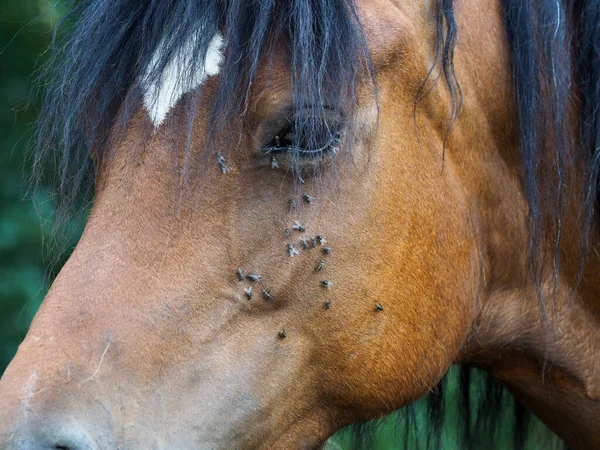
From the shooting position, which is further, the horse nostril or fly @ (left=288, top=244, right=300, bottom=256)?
fly @ (left=288, top=244, right=300, bottom=256)

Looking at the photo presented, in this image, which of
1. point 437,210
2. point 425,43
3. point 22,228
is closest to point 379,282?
point 437,210

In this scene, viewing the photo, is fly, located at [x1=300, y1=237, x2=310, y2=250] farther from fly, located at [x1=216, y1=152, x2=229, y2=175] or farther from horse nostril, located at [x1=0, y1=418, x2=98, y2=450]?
horse nostril, located at [x1=0, y1=418, x2=98, y2=450]

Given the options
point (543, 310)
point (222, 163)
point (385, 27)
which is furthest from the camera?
point (543, 310)

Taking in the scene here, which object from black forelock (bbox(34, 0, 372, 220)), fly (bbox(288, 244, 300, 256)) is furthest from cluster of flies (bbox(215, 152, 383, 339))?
black forelock (bbox(34, 0, 372, 220))

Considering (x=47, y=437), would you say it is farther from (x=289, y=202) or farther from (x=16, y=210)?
(x=16, y=210)

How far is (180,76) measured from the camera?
1494 mm

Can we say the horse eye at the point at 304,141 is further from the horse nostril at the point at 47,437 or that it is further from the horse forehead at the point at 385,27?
the horse nostril at the point at 47,437

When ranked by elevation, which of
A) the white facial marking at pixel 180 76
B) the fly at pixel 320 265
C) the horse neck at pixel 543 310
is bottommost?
the horse neck at pixel 543 310

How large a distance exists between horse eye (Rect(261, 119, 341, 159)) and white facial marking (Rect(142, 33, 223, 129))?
0.62 feet

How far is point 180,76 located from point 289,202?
0.34 metres

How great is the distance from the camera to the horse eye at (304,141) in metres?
1.49

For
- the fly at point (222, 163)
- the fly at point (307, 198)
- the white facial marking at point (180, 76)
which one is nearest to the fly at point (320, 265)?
the fly at point (307, 198)

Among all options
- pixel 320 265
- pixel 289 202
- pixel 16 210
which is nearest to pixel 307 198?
pixel 289 202

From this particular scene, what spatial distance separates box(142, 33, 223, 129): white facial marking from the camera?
149 centimetres
